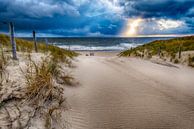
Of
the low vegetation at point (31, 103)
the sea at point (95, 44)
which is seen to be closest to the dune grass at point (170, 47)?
the low vegetation at point (31, 103)

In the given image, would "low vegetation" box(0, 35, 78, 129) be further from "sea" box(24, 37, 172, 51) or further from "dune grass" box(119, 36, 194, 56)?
"sea" box(24, 37, 172, 51)

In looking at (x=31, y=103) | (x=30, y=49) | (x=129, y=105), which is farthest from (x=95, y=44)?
(x=31, y=103)

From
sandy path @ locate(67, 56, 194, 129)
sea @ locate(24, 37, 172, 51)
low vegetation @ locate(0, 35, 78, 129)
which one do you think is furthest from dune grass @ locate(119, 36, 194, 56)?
sea @ locate(24, 37, 172, 51)

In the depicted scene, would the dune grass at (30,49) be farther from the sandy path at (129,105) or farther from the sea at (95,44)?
the sea at (95,44)

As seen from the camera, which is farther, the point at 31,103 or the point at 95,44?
the point at 95,44

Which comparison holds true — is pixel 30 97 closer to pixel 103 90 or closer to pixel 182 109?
pixel 103 90

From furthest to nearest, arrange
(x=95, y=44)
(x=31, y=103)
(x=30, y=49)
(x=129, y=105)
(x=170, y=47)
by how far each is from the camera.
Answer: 1. (x=95, y=44)
2. (x=170, y=47)
3. (x=30, y=49)
4. (x=129, y=105)
5. (x=31, y=103)

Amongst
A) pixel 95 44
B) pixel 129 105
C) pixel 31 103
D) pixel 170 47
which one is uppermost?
pixel 170 47

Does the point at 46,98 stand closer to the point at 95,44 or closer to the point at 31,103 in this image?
the point at 31,103

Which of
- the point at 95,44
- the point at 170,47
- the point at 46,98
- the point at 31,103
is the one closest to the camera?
the point at 31,103

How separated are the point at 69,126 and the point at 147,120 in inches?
67.3

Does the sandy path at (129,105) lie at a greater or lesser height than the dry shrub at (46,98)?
lesser

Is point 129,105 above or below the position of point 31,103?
below

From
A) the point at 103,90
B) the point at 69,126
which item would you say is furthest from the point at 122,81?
the point at 69,126
